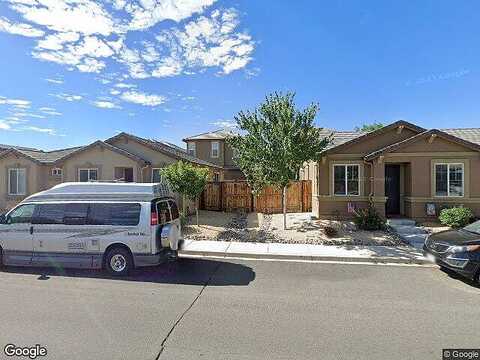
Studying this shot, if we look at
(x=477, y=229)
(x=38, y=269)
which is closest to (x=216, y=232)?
(x=38, y=269)

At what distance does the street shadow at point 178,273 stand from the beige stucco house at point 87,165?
1019cm

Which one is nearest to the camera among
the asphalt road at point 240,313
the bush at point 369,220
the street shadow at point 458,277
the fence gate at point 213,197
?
the asphalt road at point 240,313

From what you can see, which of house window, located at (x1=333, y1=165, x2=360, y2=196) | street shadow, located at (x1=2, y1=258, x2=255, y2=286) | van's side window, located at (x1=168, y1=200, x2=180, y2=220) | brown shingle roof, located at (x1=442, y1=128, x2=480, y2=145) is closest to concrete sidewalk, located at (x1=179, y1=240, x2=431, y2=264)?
street shadow, located at (x1=2, y1=258, x2=255, y2=286)

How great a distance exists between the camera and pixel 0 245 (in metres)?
8.21

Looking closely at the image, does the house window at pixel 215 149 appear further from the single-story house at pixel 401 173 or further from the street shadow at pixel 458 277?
the street shadow at pixel 458 277

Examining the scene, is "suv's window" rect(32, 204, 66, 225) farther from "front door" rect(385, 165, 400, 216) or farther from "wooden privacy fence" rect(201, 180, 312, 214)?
"front door" rect(385, 165, 400, 216)

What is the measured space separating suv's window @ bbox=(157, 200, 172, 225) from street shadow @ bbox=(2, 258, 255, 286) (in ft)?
4.13

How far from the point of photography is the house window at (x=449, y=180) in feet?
47.1

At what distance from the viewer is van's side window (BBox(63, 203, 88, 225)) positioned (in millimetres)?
7938

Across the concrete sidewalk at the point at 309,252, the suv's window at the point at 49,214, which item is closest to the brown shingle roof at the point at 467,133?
the concrete sidewalk at the point at 309,252

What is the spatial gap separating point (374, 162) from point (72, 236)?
495 inches

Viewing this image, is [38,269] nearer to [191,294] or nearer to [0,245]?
[0,245]

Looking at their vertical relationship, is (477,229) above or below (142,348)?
above

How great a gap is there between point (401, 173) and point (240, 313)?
529 inches
